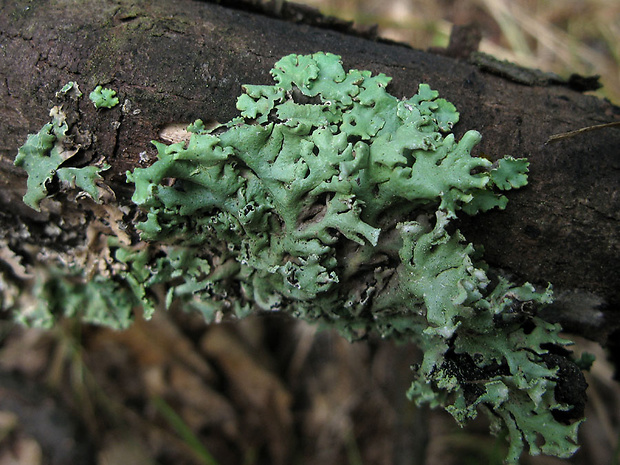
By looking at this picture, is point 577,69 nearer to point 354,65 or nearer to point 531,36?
point 531,36

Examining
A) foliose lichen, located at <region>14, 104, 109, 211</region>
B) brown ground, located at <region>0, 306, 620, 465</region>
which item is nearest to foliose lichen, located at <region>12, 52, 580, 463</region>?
foliose lichen, located at <region>14, 104, 109, 211</region>

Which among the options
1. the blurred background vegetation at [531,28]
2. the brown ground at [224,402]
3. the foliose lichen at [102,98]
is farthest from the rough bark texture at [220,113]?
the blurred background vegetation at [531,28]

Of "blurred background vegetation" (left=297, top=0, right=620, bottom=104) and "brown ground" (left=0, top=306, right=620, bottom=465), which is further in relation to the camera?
"blurred background vegetation" (left=297, top=0, right=620, bottom=104)

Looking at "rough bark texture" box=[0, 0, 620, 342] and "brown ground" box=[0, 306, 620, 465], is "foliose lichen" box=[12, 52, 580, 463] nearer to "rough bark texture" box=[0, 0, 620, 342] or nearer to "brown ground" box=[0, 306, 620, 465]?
"rough bark texture" box=[0, 0, 620, 342]

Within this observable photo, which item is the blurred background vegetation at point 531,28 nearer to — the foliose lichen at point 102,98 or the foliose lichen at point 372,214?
the foliose lichen at point 372,214

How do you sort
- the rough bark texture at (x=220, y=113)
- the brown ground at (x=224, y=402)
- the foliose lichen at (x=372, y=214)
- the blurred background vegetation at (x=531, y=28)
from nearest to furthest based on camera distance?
1. the foliose lichen at (x=372, y=214)
2. the rough bark texture at (x=220, y=113)
3. the brown ground at (x=224, y=402)
4. the blurred background vegetation at (x=531, y=28)

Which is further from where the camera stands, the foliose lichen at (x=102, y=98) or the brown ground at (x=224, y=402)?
the brown ground at (x=224, y=402)
